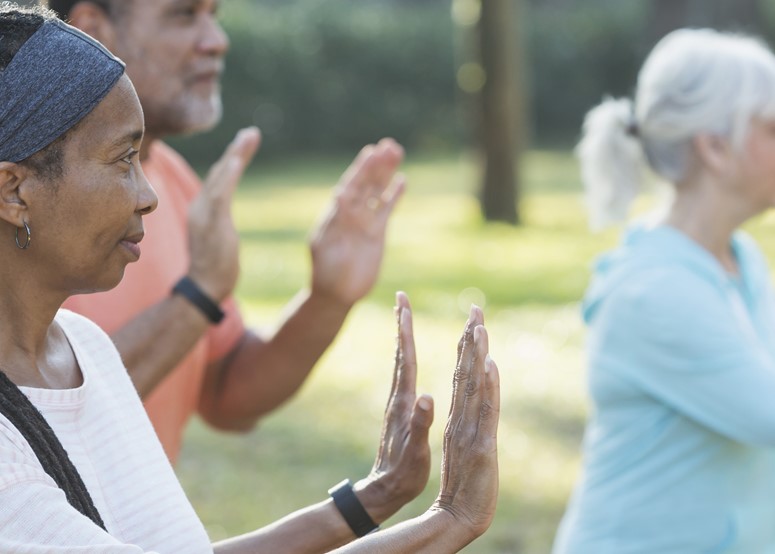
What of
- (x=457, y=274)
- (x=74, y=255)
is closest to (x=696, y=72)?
(x=74, y=255)

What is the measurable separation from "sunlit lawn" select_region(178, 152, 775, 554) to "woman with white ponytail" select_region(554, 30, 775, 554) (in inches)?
88.2

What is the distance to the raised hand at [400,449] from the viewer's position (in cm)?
243

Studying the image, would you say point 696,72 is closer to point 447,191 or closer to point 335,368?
point 335,368

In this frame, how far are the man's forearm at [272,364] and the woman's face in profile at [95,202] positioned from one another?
138 centimetres

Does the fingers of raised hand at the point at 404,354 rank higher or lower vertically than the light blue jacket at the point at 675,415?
higher

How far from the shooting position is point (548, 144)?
76.7 feet

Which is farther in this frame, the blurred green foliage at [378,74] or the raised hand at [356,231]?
the blurred green foliage at [378,74]

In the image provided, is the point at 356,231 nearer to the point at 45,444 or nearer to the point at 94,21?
the point at 94,21

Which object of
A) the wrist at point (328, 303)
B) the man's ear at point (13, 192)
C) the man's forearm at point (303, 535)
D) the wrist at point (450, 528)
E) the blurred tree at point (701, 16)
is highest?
the man's ear at point (13, 192)

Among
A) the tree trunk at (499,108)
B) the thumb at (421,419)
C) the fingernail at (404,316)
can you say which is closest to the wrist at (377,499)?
the thumb at (421,419)

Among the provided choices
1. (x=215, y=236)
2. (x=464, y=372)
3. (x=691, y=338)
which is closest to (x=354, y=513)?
(x=464, y=372)

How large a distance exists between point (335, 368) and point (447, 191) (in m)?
9.67

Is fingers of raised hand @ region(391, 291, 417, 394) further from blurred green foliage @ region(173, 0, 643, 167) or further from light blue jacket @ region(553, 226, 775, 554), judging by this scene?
blurred green foliage @ region(173, 0, 643, 167)

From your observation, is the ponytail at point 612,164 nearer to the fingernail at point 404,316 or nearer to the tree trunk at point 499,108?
the fingernail at point 404,316
